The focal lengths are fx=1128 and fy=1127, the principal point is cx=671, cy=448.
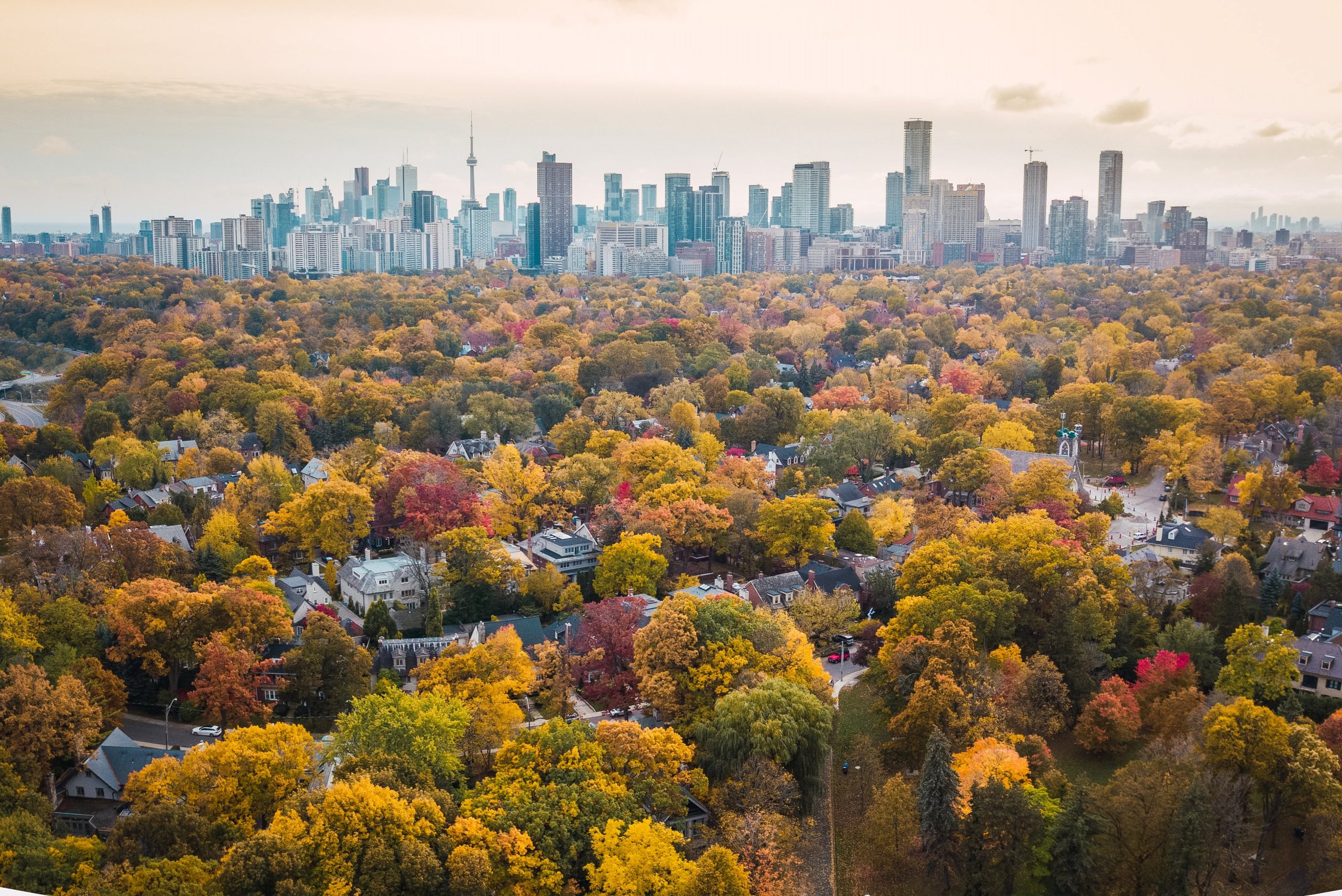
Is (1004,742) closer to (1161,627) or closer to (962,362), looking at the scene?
(1161,627)

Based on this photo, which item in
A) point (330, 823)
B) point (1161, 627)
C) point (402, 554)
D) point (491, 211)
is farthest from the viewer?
point (491, 211)

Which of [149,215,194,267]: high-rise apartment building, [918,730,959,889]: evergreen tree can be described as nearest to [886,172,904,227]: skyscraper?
[149,215,194,267]: high-rise apartment building

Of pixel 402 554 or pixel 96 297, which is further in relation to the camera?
pixel 96 297

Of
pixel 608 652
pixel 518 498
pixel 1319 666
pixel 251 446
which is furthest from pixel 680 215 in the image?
pixel 1319 666

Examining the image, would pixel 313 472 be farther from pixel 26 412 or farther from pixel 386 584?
pixel 26 412

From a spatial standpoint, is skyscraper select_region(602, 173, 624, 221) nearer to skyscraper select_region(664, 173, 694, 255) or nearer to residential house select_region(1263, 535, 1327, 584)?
skyscraper select_region(664, 173, 694, 255)

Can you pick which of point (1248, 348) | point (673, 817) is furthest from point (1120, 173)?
point (673, 817)
